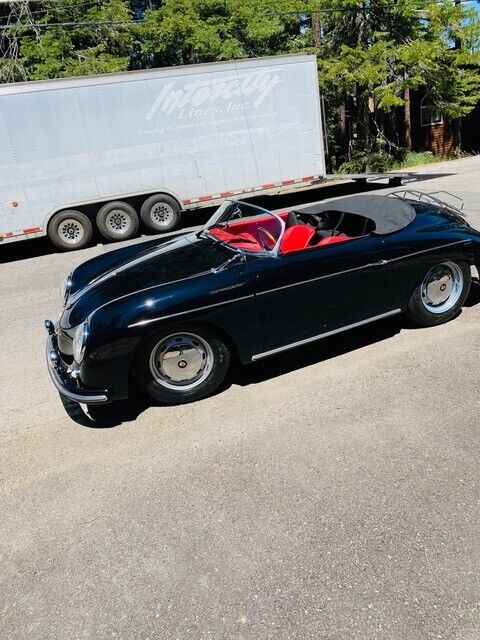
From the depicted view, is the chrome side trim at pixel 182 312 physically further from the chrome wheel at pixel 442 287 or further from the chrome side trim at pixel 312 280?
the chrome wheel at pixel 442 287

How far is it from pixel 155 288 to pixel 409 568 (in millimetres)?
2425

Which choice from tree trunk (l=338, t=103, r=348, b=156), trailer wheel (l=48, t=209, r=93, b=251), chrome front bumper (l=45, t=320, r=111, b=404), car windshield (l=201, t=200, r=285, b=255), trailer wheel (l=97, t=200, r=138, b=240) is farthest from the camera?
tree trunk (l=338, t=103, r=348, b=156)

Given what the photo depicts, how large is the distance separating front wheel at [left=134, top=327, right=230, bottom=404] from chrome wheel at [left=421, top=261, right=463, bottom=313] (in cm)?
205

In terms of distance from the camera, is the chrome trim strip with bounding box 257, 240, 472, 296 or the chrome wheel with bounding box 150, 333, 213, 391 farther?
the chrome trim strip with bounding box 257, 240, 472, 296

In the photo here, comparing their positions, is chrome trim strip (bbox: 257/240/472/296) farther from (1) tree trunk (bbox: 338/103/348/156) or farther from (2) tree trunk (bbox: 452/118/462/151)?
(2) tree trunk (bbox: 452/118/462/151)

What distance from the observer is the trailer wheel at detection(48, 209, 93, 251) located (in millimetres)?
10742

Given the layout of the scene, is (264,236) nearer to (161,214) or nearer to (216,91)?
(161,214)

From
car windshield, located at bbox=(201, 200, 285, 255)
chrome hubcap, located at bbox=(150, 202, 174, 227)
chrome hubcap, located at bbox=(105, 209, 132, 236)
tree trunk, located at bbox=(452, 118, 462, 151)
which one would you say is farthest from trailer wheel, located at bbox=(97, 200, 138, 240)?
tree trunk, located at bbox=(452, 118, 462, 151)

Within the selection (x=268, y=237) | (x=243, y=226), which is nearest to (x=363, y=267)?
(x=268, y=237)

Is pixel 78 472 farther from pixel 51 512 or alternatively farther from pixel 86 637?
pixel 86 637

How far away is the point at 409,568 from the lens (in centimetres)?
240

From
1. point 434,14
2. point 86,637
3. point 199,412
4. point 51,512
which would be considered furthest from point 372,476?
point 434,14

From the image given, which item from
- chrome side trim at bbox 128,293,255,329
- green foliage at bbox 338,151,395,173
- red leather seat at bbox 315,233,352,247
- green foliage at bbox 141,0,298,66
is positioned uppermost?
green foliage at bbox 141,0,298,66

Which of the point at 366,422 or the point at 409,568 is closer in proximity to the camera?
the point at 409,568
